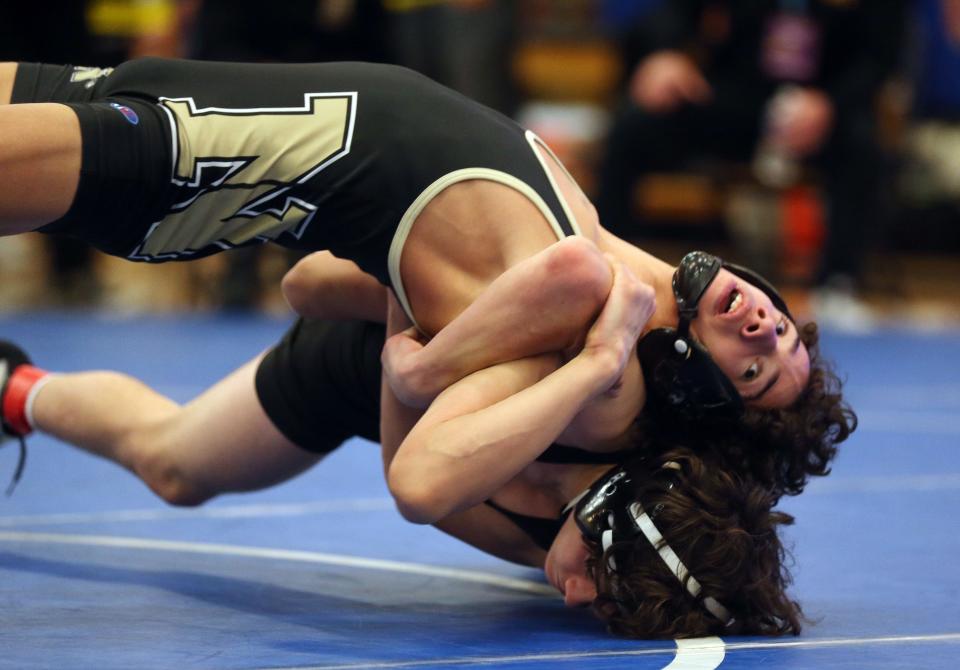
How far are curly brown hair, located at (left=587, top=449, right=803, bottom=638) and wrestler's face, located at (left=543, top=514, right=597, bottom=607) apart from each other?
62mm

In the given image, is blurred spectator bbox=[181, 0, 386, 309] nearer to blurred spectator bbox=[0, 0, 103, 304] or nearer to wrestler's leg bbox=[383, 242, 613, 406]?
blurred spectator bbox=[0, 0, 103, 304]

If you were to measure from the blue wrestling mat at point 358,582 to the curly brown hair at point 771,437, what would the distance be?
28cm

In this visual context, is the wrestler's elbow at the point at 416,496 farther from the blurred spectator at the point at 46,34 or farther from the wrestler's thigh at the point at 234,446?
the blurred spectator at the point at 46,34

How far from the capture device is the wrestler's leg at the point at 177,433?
12.0ft

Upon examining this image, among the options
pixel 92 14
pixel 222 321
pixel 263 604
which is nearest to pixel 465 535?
pixel 263 604

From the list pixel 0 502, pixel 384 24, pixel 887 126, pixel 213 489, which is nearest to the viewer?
pixel 213 489

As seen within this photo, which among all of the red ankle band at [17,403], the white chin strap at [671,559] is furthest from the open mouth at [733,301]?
the red ankle band at [17,403]

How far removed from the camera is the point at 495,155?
3.06m

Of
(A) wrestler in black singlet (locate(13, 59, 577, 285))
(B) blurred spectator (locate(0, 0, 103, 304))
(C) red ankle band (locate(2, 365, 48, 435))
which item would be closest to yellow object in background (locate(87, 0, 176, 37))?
(B) blurred spectator (locate(0, 0, 103, 304))

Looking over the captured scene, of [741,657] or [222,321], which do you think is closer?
Answer: [741,657]

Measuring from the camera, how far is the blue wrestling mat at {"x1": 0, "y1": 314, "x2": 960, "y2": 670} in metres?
2.77

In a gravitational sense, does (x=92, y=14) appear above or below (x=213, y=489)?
below

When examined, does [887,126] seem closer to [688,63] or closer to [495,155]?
[688,63]

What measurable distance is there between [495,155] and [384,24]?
17.7ft
